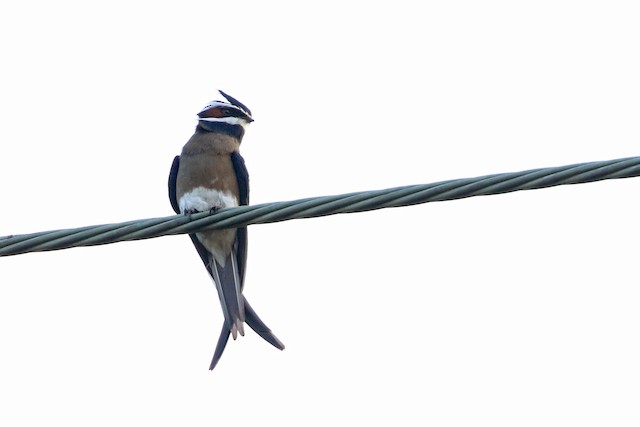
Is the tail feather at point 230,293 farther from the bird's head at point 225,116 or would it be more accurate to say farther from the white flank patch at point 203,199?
the bird's head at point 225,116

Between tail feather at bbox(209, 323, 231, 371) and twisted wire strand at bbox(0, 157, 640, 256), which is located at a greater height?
twisted wire strand at bbox(0, 157, 640, 256)

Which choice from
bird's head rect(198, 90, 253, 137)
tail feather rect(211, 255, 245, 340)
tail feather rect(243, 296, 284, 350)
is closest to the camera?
tail feather rect(243, 296, 284, 350)

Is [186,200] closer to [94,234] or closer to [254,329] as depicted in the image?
[254,329]

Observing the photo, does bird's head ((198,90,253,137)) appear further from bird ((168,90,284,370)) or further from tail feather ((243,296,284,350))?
tail feather ((243,296,284,350))

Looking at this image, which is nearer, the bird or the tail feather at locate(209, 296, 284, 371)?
the tail feather at locate(209, 296, 284, 371)

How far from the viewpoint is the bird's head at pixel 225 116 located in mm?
9406

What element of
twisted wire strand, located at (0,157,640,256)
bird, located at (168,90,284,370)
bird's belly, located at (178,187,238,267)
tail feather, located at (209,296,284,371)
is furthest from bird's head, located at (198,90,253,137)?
twisted wire strand, located at (0,157,640,256)

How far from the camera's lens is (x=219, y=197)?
8.77m

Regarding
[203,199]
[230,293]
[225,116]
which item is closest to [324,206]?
[230,293]

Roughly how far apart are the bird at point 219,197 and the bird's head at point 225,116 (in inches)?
6.0

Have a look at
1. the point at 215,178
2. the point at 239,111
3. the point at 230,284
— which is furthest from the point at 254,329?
the point at 239,111

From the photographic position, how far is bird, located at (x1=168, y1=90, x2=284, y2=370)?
28.4 ft

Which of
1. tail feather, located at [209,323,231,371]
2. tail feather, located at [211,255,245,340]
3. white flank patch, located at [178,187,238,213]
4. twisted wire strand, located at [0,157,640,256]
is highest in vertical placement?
white flank patch, located at [178,187,238,213]

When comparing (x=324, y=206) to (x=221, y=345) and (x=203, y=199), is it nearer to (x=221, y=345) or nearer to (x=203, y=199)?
(x=221, y=345)
